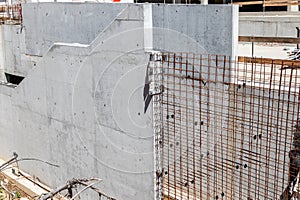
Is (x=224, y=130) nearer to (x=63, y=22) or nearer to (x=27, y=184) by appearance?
(x=63, y=22)

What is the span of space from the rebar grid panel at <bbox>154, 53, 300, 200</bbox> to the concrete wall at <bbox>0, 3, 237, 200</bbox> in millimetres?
359

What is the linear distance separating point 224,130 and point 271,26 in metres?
8.24

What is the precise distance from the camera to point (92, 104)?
30.7 ft

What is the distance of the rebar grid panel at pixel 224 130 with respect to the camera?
22.2ft

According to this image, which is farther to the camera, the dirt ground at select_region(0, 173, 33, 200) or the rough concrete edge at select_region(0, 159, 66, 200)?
the rough concrete edge at select_region(0, 159, 66, 200)

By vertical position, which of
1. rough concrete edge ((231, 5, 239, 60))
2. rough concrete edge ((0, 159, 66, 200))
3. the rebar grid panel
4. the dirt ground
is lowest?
the dirt ground

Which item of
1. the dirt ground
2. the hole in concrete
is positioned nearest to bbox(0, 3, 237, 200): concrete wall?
the dirt ground

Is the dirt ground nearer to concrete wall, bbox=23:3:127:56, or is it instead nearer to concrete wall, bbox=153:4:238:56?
concrete wall, bbox=23:3:127:56

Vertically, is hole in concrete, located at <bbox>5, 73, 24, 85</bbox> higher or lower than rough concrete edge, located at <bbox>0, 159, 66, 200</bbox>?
higher

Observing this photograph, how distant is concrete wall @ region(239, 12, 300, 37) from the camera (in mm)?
14234

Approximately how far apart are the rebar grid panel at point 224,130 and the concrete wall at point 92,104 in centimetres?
36

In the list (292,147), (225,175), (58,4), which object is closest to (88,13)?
(58,4)

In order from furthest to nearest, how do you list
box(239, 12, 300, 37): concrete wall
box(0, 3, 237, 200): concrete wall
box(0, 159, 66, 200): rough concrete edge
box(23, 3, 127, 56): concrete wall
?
box(239, 12, 300, 37): concrete wall < box(0, 159, 66, 200): rough concrete edge < box(23, 3, 127, 56): concrete wall < box(0, 3, 237, 200): concrete wall

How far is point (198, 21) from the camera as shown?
24.7 ft
